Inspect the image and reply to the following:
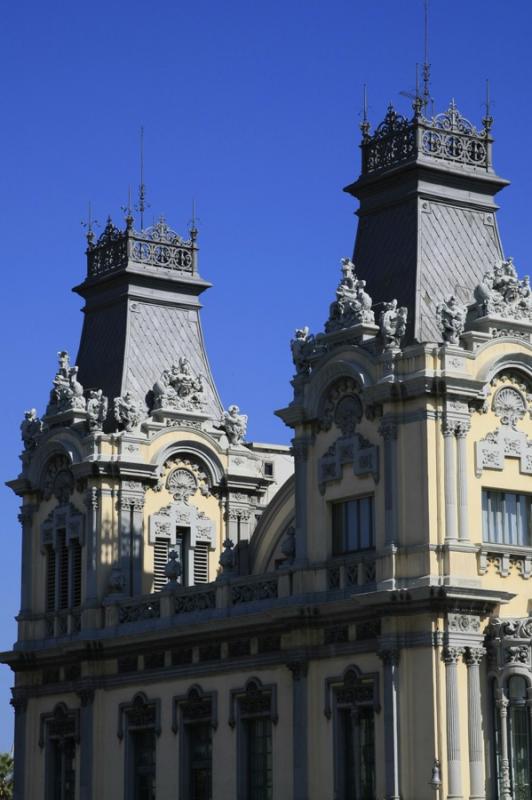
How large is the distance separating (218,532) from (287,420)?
1143 cm

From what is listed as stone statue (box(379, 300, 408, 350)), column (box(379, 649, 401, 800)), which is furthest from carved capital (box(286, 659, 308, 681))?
stone statue (box(379, 300, 408, 350))

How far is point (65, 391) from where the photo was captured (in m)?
72.1

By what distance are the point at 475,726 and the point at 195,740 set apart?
1248 cm

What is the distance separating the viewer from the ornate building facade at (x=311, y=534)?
185 feet

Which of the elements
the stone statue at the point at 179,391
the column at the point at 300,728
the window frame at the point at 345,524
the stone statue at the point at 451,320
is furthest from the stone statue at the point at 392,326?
the stone statue at the point at 179,391

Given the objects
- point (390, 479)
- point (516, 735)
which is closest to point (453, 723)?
point (516, 735)

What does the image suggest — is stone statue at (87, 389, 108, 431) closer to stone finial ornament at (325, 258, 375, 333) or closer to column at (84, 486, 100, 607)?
column at (84, 486, 100, 607)

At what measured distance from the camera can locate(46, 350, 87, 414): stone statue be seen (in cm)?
7156

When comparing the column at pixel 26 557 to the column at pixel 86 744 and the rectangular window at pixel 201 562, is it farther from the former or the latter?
the rectangular window at pixel 201 562

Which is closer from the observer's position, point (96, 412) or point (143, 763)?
point (143, 763)

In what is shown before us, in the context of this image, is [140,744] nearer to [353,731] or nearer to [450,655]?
[353,731]

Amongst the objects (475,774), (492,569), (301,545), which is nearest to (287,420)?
(301,545)

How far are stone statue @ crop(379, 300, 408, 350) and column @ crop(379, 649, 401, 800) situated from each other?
8427 mm

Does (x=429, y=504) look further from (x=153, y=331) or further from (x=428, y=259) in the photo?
(x=153, y=331)
